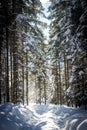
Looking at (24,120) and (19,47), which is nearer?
(24,120)

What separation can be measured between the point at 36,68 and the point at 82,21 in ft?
32.8

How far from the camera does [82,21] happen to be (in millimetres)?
15148

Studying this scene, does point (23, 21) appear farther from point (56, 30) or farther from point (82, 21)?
point (56, 30)

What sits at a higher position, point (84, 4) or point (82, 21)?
point (84, 4)

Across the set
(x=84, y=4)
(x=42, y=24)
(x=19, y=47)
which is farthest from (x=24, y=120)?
(x=42, y=24)

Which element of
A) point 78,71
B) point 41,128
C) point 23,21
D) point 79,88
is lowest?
point 41,128

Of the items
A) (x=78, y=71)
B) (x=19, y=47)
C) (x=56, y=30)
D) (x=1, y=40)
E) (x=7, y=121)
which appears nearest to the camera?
(x=7, y=121)

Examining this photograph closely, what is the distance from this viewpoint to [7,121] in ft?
41.5

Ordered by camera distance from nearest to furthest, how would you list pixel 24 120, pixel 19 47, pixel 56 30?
pixel 24 120, pixel 19 47, pixel 56 30

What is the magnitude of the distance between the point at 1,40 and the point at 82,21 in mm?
7593

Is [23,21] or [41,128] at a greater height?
[23,21]

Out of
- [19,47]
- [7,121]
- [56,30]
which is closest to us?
[7,121]

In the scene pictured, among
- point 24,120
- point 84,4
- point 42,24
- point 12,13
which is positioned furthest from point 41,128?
point 42,24

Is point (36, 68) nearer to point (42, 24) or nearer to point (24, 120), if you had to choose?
point (42, 24)
